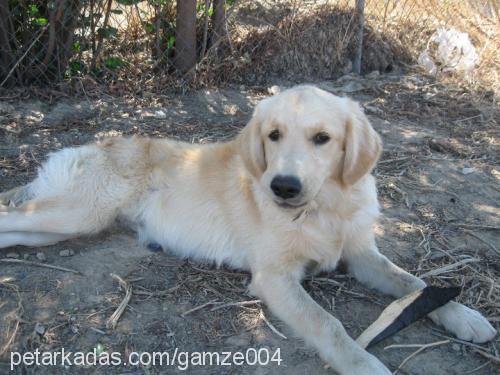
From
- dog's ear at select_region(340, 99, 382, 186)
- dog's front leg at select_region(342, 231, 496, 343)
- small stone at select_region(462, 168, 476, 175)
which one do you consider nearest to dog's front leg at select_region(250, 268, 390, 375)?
dog's front leg at select_region(342, 231, 496, 343)

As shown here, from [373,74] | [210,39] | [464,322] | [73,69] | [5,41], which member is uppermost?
[210,39]

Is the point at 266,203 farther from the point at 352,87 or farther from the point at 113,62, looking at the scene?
the point at 352,87

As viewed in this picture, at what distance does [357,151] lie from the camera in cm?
289

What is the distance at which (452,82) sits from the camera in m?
6.59

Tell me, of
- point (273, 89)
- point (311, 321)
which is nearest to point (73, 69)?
point (273, 89)

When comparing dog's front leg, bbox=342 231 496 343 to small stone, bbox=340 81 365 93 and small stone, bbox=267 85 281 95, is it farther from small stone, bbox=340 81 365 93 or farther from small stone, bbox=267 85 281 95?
small stone, bbox=340 81 365 93

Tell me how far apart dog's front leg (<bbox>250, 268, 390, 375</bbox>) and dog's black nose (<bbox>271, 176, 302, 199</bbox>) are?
1.94 feet

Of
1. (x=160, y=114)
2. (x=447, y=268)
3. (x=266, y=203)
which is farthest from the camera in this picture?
(x=160, y=114)

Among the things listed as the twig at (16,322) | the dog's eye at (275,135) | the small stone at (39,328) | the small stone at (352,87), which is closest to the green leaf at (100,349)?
the small stone at (39,328)

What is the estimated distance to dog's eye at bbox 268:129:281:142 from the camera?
2869 millimetres

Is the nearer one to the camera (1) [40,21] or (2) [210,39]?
(1) [40,21]

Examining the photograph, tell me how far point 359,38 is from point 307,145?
4.33 meters

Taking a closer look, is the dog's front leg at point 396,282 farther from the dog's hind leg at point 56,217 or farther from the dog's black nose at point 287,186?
the dog's hind leg at point 56,217

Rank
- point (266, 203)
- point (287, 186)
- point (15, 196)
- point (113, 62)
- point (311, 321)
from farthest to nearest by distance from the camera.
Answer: point (113, 62)
point (15, 196)
point (266, 203)
point (311, 321)
point (287, 186)
